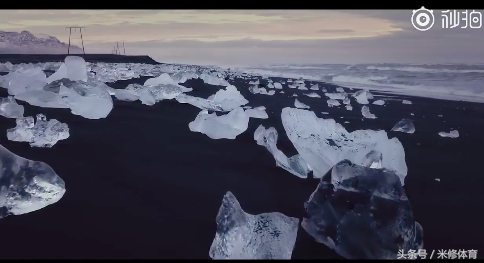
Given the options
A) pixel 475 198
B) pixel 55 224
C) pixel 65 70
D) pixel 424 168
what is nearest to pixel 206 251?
pixel 55 224

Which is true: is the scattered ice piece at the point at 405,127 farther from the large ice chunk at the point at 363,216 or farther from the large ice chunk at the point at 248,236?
the large ice chunk at the point at 248,236

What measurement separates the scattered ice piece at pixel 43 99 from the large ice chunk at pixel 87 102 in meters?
A: 0.22

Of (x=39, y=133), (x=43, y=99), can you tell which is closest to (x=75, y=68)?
(x=43, y=99)

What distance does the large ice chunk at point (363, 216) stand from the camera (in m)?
1.24

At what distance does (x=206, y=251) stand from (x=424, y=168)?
66.5 inches

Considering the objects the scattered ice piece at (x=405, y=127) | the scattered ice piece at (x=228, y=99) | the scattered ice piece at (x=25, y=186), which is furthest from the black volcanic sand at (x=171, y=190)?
the scattered ice piece at (x=228, y=99)

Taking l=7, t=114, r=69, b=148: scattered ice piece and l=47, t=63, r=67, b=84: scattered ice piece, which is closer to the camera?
l=7, t=114, r=69, b=148: scattered ice piece

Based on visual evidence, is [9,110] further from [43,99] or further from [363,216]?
[363,216]

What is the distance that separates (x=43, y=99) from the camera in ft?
10.6

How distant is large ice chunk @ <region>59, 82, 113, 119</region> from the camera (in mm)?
2867

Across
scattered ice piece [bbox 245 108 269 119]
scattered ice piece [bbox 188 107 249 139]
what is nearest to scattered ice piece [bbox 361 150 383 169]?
scattered ice piece [bbox 188 107 249 139]

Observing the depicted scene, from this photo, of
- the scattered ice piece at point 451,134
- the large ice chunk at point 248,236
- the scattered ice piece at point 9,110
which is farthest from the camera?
the scattered ice piece at point 451,134

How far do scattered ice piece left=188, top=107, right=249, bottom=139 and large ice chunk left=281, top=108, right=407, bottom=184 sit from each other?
695 millimetres

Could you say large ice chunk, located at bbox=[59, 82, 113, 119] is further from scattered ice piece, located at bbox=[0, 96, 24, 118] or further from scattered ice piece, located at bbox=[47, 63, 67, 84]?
scattered ice piece, located at bbox=[47, 63, 67, 84]
